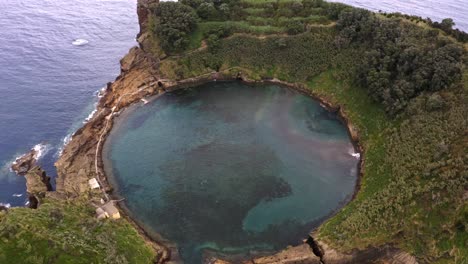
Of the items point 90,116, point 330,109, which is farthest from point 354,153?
point 90,116

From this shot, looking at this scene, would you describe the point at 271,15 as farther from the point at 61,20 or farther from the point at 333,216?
the point at 61,20

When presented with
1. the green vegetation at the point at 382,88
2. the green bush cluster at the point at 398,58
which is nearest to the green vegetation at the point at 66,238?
the green vegetation at the point at 382,88

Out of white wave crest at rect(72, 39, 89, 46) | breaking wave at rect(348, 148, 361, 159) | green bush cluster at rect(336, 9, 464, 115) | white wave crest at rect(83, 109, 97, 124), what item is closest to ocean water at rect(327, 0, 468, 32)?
green bush cluster at rect(336, 9, 464, 115)

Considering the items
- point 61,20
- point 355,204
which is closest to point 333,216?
point 355,204

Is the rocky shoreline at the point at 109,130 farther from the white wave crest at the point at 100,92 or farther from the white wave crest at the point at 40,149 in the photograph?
the white wave crest at the point at 40,149

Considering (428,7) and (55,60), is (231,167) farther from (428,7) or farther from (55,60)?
(428,7)

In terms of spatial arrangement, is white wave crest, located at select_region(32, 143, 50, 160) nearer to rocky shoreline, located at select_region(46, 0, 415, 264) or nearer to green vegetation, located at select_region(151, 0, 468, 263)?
rocky shoreline, located at select_region(46, 0, 415, 264)
